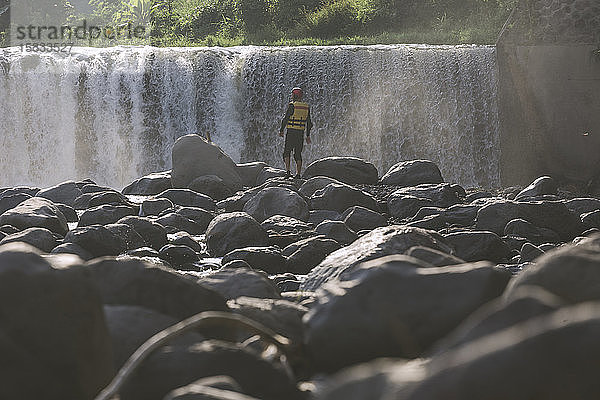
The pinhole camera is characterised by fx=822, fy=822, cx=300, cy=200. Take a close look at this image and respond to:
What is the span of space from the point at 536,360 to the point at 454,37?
24271 millimetres

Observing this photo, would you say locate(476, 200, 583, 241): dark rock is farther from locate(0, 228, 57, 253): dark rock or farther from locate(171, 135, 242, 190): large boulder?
locate(171, 135, 242, 190): large boulder

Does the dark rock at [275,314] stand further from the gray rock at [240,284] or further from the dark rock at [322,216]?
the dark rock at [322,216]

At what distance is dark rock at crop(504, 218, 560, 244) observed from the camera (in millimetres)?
8438

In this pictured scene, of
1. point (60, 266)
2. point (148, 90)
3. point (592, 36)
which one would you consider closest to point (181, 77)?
point (148, 90)

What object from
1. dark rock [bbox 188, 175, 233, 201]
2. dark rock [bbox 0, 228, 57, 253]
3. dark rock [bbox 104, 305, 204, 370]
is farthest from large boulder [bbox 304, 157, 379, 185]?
dark rock [bbox 104, 305, 204, 370]

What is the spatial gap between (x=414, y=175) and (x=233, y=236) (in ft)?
20.7

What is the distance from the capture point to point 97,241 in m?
7.41

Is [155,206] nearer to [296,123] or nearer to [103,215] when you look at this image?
[103,215]

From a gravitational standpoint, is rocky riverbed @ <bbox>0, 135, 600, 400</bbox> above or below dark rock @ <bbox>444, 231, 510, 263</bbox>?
above

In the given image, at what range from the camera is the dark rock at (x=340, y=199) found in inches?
411

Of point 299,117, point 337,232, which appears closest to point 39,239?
point 337,232

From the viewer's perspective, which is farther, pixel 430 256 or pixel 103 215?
pixel 103 215

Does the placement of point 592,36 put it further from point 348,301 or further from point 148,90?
point 348,301

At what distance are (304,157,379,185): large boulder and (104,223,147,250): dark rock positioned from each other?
632 centimetres
